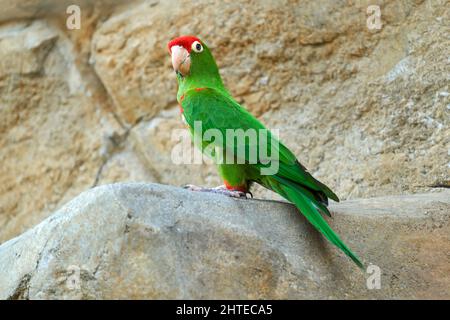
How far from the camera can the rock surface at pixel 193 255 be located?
2166 millimetres

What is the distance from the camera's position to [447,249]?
270 centimetres

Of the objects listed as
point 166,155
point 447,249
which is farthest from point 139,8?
point 447,249

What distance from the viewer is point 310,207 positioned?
2.54 meters

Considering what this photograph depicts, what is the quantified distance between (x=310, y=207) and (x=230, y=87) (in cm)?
181

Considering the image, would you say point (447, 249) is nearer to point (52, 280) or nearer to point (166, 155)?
point (52, 280)

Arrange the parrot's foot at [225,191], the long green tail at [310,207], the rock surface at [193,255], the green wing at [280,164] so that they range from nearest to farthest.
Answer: the rock surface at [193,255]
the long green tail at [310,207]
the green wing at [280,164]
the parrot's foot at [225,191]

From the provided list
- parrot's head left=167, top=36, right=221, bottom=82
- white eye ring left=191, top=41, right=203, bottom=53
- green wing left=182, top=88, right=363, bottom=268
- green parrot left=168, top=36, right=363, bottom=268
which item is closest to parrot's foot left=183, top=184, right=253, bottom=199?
green parrot left=168, top=36, right=363, bottom=268

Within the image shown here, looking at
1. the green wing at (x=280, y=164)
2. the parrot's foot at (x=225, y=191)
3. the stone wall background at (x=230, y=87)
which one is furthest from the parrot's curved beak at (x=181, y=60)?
the stone wall background at (x=230, y=87)

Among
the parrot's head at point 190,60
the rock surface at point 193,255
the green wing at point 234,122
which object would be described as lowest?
the rock surface at point 193,255

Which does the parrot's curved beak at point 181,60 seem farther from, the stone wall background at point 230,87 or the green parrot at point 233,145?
the stone wall background at point 230,87

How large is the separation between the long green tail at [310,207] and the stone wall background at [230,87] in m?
1.10

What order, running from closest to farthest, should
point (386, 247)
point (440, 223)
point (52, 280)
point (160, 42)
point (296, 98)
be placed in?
point (52, 280)
point (386, 247)
point (440, 223)
point (296, 98)
point (160, 42)

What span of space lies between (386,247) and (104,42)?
2625mm

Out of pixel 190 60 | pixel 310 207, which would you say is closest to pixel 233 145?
pixel 310 207
